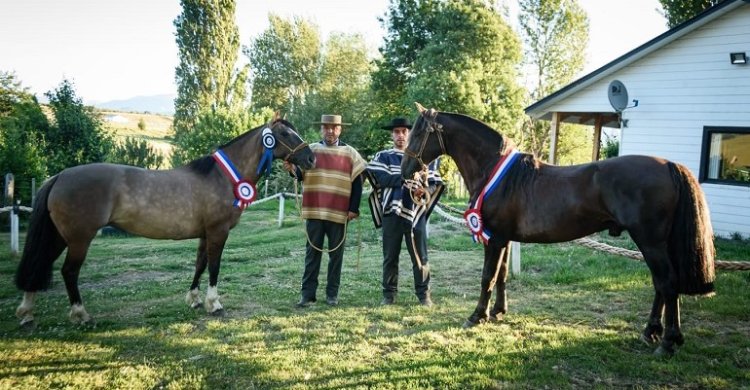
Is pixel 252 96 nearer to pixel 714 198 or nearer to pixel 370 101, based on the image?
pixel 370 101

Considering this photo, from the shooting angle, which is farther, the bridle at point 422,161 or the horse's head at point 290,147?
the horse's head at point 290,147

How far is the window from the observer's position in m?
10.3

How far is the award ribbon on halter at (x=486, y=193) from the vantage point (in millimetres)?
4879

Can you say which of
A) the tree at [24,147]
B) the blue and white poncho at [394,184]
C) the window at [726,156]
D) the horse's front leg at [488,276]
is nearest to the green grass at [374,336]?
the horse's front leg at [488,276]

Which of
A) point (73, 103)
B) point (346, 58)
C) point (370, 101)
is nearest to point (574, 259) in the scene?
point (73, 103)

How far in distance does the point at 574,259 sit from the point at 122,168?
276 inches

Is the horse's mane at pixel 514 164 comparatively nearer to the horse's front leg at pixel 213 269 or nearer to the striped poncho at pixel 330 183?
the striped poncho at pixel 330 183

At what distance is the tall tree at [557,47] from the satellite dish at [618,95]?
19.7 meters

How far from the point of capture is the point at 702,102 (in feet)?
35.4

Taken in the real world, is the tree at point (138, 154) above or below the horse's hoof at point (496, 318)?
above

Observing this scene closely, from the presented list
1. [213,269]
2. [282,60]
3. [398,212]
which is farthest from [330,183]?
[282,60]

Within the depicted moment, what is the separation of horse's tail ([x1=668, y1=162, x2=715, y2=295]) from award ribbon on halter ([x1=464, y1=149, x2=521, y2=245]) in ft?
4.70

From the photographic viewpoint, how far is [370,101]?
1296 inches

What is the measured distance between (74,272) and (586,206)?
5179mm
